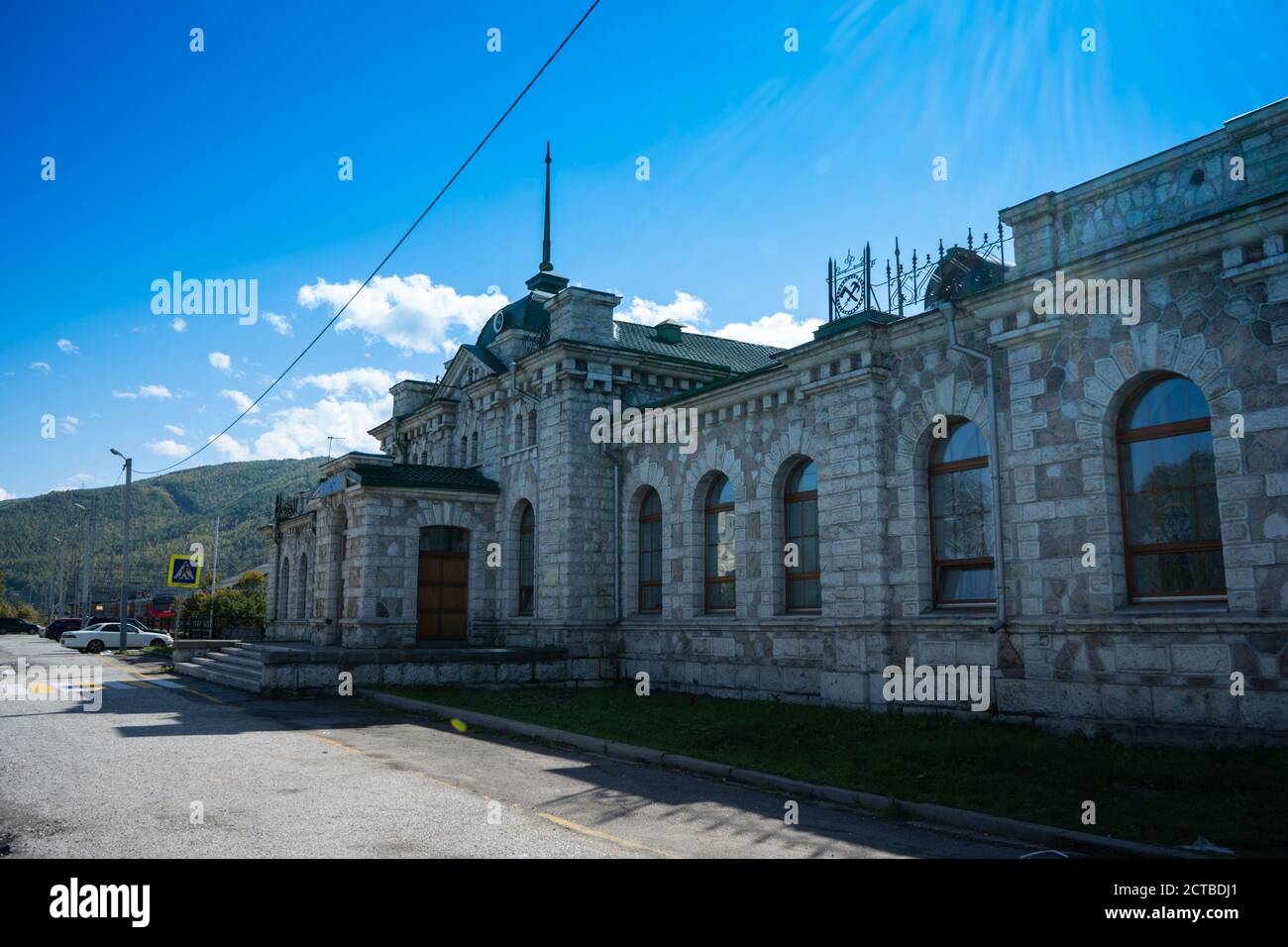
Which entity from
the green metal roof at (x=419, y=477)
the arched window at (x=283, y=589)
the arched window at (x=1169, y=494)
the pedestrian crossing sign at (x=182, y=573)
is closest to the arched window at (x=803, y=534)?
the arched window at (x=1169, y=494)

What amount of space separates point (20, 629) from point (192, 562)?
59847 mm

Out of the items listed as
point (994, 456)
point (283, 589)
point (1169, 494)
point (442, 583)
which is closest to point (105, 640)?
point (283, 589)

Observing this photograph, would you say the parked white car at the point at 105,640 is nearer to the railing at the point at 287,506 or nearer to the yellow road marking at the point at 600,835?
the railing at the point at 287,506

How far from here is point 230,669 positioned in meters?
23.9

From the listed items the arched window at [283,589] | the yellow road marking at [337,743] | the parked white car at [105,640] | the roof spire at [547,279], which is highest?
the roof spire at [547,279]

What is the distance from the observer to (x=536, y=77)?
14.5 metres

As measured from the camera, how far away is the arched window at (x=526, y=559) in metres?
24.6

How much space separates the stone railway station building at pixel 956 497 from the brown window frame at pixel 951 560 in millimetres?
43

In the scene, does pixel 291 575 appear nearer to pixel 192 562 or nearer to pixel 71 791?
pixel 192 562

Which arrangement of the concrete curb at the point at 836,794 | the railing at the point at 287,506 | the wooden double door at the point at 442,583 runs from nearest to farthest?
the concrete curb at the point at 836,794
the wooden double door at the point at 442,583
the railing at the point at 287,506

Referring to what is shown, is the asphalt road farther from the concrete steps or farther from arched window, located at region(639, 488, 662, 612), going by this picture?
arched window, located at region(639, 488, 662, 612)

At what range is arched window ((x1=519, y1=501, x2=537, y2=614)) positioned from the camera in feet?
80.7

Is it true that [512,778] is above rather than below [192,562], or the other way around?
below
